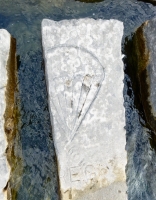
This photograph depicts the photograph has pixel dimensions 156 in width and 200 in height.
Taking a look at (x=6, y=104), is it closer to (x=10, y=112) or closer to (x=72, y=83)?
(x=10, y=112)

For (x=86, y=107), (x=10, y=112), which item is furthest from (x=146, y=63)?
(x=10, y=112)

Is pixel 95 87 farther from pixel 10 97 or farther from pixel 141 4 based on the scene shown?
pixel 141 4

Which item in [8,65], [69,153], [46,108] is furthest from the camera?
[46,108]

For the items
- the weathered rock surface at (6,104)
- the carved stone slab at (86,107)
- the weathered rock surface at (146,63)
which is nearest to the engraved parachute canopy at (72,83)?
the carved stone slab at (86,107)

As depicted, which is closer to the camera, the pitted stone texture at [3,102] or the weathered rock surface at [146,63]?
the pitted stone texture at [3,102]

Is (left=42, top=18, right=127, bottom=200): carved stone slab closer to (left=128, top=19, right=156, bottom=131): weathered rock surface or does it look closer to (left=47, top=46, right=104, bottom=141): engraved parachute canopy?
(left=47, top=46, right=104, bottom=141): engraved parachute canopy

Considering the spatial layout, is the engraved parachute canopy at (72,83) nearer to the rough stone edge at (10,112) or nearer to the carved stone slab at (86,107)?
the carved stone slab at (86,107)

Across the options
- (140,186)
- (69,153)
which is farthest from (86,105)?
(140,186)
